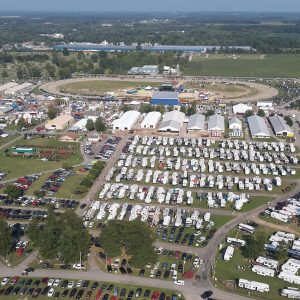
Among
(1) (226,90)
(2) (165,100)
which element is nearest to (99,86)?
(2) (165,100)

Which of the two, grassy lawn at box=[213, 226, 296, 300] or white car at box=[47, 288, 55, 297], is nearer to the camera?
white car at box=[47, 288, 55, 297]

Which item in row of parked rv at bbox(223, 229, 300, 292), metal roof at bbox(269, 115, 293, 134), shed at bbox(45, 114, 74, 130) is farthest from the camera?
shed at bbox(45, 114, 74, 130)

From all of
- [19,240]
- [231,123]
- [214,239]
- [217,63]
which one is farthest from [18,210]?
[217,63]

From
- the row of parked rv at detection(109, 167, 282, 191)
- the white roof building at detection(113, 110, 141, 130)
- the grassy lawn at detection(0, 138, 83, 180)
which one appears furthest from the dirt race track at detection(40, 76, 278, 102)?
the row of parked rv at detection(109, 167, 282, 191)

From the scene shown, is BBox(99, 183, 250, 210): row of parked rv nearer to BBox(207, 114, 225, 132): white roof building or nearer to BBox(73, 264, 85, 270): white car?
BBox(73, 264, 85, 270): white car

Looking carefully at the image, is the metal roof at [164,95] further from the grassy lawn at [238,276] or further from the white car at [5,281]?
the white car at [5,281]
